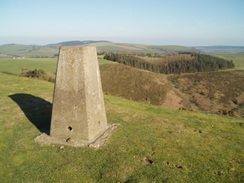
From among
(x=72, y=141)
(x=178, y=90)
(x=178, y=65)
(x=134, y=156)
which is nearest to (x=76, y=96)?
(x=72, y=141)

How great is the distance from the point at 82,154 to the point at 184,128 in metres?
8.54

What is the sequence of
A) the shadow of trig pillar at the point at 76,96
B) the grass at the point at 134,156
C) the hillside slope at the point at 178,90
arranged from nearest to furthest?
the grass at the point at 134,156 < the shadow of trig pillar at the point at 76,96 < the hillside slope at the point at 178,90

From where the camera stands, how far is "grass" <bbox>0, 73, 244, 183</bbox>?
9.12 metres

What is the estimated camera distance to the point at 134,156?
10.8 metres

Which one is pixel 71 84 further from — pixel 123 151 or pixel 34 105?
pixel 34 105

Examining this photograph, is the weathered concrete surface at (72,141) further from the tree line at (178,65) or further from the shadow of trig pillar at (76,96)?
the tree line at (178,65)

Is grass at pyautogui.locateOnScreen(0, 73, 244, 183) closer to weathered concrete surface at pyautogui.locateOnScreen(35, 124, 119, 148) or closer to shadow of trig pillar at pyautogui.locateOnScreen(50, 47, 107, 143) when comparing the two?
weathered concrete surface at pyautogui.locateOnScreen(35, 124, 119, 148)

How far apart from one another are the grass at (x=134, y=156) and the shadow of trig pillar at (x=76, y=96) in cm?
120

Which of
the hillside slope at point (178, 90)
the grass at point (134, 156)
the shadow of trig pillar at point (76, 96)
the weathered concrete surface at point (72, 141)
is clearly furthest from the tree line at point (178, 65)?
the shadow of trig pillar at point (76, 96)

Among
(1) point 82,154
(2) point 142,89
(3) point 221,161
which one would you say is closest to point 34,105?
(1) point 82,154

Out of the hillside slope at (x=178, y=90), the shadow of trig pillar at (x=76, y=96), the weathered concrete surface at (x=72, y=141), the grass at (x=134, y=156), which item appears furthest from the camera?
the hillside slope at (x=178, y=90)

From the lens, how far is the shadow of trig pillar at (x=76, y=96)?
12.0m

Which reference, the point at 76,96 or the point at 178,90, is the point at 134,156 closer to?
the point at 76,96

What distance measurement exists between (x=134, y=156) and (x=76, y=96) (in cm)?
497
